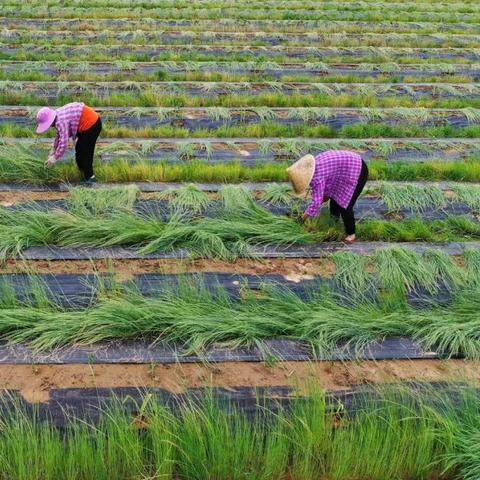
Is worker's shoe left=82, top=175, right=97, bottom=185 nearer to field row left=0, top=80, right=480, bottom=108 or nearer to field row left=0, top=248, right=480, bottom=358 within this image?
field row left=0, top=248, right=480, bottom=358

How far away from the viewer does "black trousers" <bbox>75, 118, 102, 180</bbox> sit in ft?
15.9

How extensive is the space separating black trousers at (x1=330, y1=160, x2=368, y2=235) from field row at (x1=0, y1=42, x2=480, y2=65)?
578 cm

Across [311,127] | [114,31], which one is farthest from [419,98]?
[114,31]

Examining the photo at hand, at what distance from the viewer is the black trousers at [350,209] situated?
4133 mm

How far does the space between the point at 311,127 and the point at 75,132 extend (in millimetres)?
3086

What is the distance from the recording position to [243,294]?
3643mm

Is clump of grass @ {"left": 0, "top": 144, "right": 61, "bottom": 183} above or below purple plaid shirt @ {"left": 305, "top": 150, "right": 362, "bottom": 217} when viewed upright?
below

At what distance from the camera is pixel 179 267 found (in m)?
3.93

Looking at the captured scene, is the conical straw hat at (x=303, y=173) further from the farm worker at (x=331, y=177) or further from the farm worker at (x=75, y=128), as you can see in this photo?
the farm worker at (x=75, y=128)

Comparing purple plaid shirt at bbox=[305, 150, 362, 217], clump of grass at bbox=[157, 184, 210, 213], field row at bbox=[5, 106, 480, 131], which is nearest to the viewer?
purple plaid shirt at bbox=[305, 150, 362, 217]

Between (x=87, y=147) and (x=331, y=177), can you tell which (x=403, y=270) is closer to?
(x=331, y=177)

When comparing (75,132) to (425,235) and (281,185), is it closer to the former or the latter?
(281,185)

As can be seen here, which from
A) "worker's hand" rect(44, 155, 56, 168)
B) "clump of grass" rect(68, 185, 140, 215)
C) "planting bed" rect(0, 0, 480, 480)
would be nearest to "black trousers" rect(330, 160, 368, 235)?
"planting bed" rect(0, 0, 480, 480)

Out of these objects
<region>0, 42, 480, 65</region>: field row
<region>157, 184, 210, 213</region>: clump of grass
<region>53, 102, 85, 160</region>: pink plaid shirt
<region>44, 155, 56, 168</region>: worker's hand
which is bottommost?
<region>157, 184, 210, 213</region>: clump of grass
